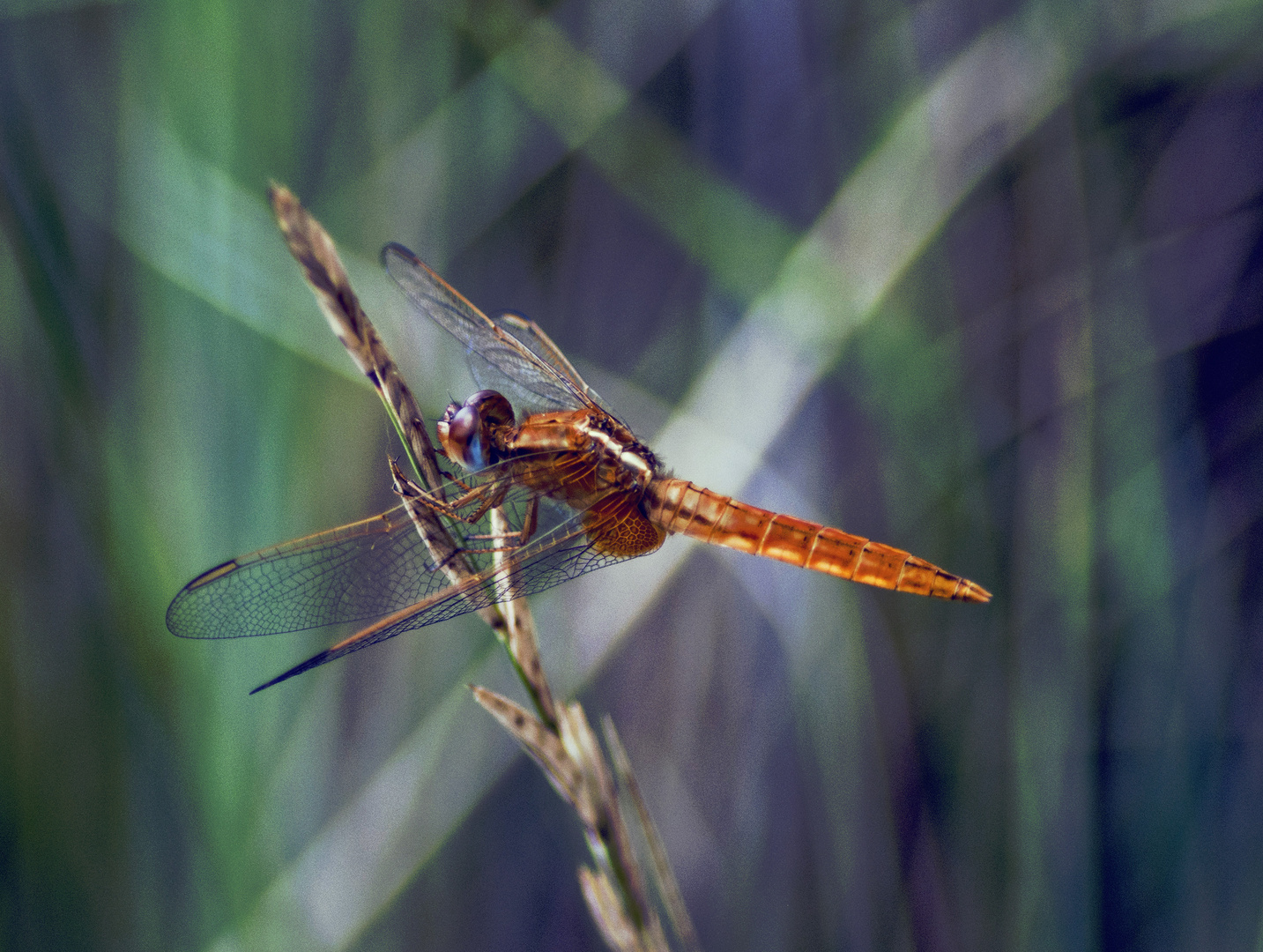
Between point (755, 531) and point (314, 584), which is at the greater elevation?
point (314, 584)

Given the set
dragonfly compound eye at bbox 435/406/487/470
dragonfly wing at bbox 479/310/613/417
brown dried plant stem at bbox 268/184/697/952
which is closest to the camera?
brown dried plant stem at bbox 268/184/697/952

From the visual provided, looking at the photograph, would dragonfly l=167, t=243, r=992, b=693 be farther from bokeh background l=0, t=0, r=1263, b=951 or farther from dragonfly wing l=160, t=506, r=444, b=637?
bokeh background l=0, t=0, r=1263, b=951

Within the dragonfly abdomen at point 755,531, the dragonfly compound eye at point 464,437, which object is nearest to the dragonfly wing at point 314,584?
the dragonfly compound eye at point 464,437

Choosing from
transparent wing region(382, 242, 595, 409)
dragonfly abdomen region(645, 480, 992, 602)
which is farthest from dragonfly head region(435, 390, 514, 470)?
dragonfly abdomen region(645, 480, 992, 602)

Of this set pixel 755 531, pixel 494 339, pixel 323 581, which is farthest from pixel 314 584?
pixel 755 531

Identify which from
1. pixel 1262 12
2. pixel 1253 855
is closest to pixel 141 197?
pixel 1262 12

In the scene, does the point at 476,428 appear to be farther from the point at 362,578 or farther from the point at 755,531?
the point at 755,531
